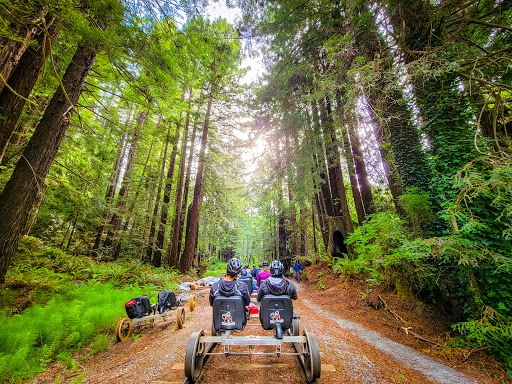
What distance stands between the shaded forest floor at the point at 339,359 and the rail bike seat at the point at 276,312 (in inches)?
27.3

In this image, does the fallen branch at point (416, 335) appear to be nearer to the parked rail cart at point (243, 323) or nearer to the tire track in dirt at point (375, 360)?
the tire track in dirt at point (375, 360)

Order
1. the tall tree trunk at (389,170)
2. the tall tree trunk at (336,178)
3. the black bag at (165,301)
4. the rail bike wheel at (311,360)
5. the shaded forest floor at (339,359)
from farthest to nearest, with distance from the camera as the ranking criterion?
the tall tree trunk at (336,178)
the tall tree trunk at (389,170)
the black bag at (165,301)
the shaded forest floor at (339,359)
the rail bike wheel at (311,360)

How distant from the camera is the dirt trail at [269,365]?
10.5 feet

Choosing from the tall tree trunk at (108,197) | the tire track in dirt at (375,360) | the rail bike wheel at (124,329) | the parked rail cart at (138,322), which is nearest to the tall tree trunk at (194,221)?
the tall tree trunk at (108,197)

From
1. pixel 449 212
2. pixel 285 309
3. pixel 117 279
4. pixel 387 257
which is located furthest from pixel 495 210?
pixel 117 279

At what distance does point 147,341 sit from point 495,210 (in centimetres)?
909

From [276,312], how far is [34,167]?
6.86 metres

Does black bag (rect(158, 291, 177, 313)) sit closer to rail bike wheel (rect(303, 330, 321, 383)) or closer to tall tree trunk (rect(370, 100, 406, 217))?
rail bike wheel (rect(303, 330, 321, 383))

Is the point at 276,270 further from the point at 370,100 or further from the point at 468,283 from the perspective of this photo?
the point at 370,100

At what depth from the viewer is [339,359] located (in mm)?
3680

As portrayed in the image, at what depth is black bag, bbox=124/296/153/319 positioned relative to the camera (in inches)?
192

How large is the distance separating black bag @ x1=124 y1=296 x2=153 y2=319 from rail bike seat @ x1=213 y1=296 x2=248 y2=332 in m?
2.75

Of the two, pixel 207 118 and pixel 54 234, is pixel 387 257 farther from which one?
pixel 54 234

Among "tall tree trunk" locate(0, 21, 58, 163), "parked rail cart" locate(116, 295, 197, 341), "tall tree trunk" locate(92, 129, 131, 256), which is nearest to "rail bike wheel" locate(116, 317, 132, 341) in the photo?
"parked rail cart" locate(116, 295, 197, 341)
